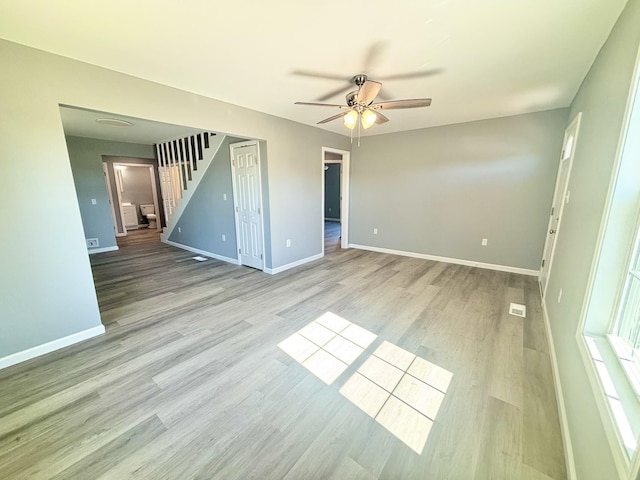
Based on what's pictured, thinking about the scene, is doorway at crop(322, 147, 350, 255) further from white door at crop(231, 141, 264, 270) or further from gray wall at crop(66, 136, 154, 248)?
gray wall at crop(66, 136, 154, 248)

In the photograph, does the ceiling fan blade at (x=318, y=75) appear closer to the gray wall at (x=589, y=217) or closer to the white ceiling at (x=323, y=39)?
the white ceiling at (x=323, y=39)

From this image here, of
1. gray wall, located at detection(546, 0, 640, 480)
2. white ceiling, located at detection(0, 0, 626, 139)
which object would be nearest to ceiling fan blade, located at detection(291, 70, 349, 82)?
white ceiling, located at detection(0, 0, 626, 139)

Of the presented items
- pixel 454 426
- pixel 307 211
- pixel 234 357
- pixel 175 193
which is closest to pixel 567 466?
pixel 454 426

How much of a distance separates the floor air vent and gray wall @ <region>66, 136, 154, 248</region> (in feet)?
25.5

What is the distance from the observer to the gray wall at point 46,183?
1919mm

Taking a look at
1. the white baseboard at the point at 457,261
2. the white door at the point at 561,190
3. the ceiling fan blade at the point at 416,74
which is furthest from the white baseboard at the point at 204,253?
the white door at the point at 561,190

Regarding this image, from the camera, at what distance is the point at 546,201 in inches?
147

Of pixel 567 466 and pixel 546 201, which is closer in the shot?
pixel 567 466

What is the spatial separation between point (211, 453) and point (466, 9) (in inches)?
119

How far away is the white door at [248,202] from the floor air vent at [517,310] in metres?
3.58

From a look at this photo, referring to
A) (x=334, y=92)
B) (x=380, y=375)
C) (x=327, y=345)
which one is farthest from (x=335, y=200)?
(x=380, y=375)

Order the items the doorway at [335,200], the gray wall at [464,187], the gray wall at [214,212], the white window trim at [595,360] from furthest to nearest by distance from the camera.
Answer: the doorway at [335,200], the gray wall at [214,212], the gray wall at [464,187], the white window trim at [595,360]

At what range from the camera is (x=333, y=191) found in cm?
1020

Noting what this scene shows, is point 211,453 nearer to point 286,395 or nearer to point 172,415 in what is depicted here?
point 172,415
